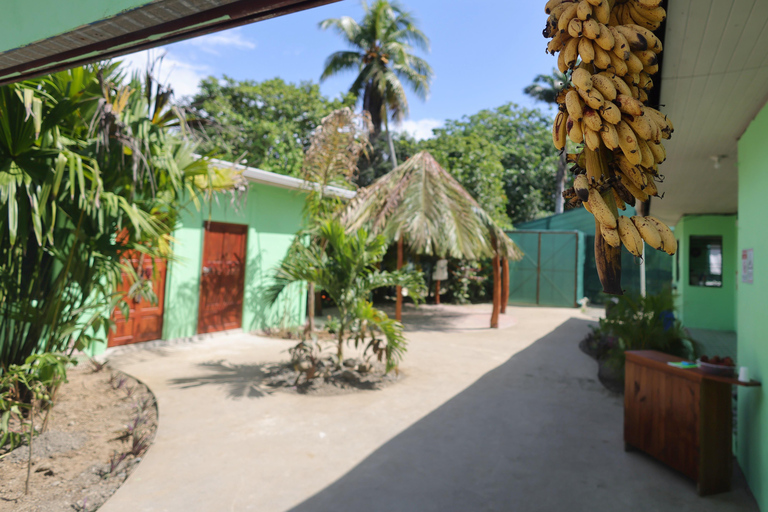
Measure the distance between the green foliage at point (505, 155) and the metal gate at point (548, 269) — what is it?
93.3 inches

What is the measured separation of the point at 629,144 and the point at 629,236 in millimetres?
238

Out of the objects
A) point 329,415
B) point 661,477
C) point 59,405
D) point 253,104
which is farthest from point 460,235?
point 253,104

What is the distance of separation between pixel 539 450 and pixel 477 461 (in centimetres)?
71

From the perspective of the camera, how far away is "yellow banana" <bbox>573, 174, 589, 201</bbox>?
3.72 feet

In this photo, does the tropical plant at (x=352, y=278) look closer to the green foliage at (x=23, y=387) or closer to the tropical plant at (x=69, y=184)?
the tropical plant at (x=69, y=184)

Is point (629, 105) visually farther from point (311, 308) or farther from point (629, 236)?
point (311, 308)

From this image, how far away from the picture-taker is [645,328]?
632 centimetres

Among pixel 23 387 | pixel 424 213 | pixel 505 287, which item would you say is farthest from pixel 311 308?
pixel 505 287

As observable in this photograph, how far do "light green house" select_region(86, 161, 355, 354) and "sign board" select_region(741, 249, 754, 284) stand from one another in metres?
6.33

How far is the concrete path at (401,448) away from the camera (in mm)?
3383

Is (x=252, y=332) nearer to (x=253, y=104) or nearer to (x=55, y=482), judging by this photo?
(x=55, y=482)

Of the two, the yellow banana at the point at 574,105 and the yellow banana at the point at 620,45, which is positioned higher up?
the yellow banana at the point at 620,45

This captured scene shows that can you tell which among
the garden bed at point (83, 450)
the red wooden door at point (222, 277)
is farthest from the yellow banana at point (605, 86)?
the red wooden door at point (222, 277)

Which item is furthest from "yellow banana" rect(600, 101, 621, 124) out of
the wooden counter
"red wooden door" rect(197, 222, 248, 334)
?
"red wooden door" rect(197, 222, 248, 334)
